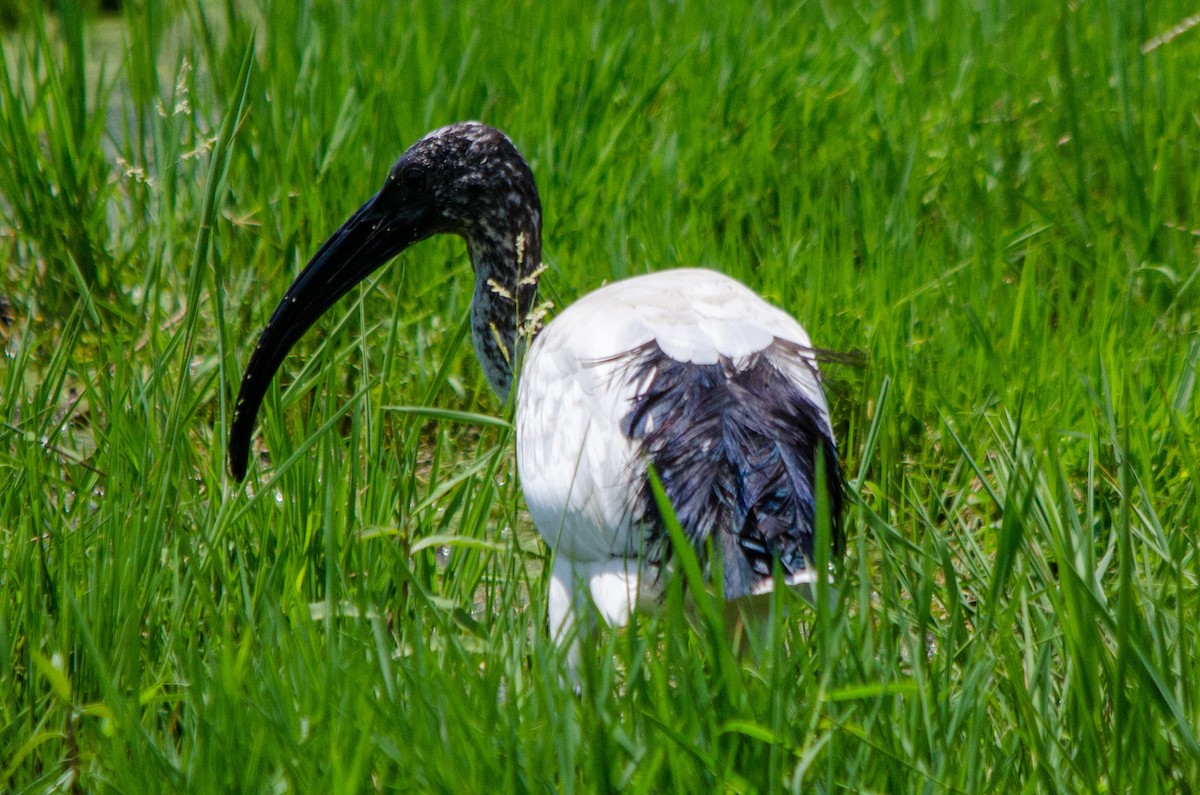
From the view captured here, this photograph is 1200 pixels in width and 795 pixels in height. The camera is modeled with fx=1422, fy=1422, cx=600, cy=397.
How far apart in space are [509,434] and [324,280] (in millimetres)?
697

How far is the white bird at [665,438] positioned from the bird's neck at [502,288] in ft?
0.49

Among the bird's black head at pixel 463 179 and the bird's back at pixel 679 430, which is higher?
the bird's black head at pixel 463 179

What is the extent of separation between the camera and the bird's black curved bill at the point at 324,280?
3234 mm

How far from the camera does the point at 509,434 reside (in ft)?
9.29

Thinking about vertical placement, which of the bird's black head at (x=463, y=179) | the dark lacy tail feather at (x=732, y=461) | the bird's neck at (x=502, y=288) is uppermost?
the bird's black head at (x=463, y=179)

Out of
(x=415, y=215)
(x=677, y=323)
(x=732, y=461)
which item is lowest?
(x=732, y=461)

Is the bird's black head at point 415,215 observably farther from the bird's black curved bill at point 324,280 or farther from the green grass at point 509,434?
the green grass at point 509,434

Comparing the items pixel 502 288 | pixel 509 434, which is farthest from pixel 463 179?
pixel 509 434

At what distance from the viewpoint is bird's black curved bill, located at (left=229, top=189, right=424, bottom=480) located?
10.6 ft

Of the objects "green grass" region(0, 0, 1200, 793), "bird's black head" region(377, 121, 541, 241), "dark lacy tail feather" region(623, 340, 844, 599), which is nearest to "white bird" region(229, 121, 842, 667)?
"dark lacy tail feather" region(623, 340, 844, 599)

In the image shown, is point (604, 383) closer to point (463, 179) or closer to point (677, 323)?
point (677, 323)

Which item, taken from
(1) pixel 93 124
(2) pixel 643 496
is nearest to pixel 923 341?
(2) pixel 643 496

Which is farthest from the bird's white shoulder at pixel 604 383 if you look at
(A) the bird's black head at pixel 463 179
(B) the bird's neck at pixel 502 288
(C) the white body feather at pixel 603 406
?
(A) the bird's black head at pixel 463 179

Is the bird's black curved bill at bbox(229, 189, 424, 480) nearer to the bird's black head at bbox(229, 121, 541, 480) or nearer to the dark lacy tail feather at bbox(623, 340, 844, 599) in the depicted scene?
the bird's black head at bbox(229, 121, 541, 480)
